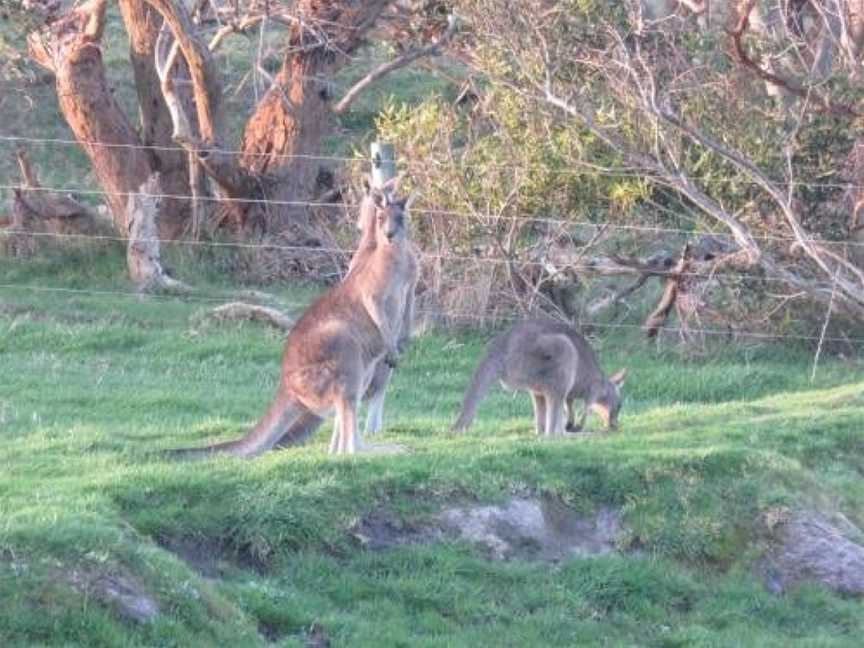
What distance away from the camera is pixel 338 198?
19.8 metres

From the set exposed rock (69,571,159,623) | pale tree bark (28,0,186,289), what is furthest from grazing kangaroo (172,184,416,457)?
pale tree bark (28,0,186,289)

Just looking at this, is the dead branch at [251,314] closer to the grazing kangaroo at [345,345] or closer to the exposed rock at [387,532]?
the grazing kangaroo at [345,345]

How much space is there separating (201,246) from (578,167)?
15.7 feet

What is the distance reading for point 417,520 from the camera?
884cm

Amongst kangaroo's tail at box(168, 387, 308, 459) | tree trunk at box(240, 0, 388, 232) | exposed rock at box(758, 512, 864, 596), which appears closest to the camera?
exposed rock at box(758, 512, 864, 596)

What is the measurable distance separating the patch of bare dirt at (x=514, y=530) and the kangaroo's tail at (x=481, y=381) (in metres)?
1.76

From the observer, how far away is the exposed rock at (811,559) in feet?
30.4

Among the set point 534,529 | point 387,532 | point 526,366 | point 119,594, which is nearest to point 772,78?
point 526,366

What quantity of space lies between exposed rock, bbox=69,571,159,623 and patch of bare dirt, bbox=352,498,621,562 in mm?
1582

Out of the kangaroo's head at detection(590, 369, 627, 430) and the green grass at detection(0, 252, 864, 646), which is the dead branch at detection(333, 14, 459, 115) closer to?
the green grass at detection(0, 252, 864, 646)

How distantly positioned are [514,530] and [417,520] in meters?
0.54

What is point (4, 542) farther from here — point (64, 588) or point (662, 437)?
point (662, 437)

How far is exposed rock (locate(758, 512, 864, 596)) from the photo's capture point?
9266mm

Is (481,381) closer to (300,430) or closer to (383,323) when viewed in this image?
(383,323)
